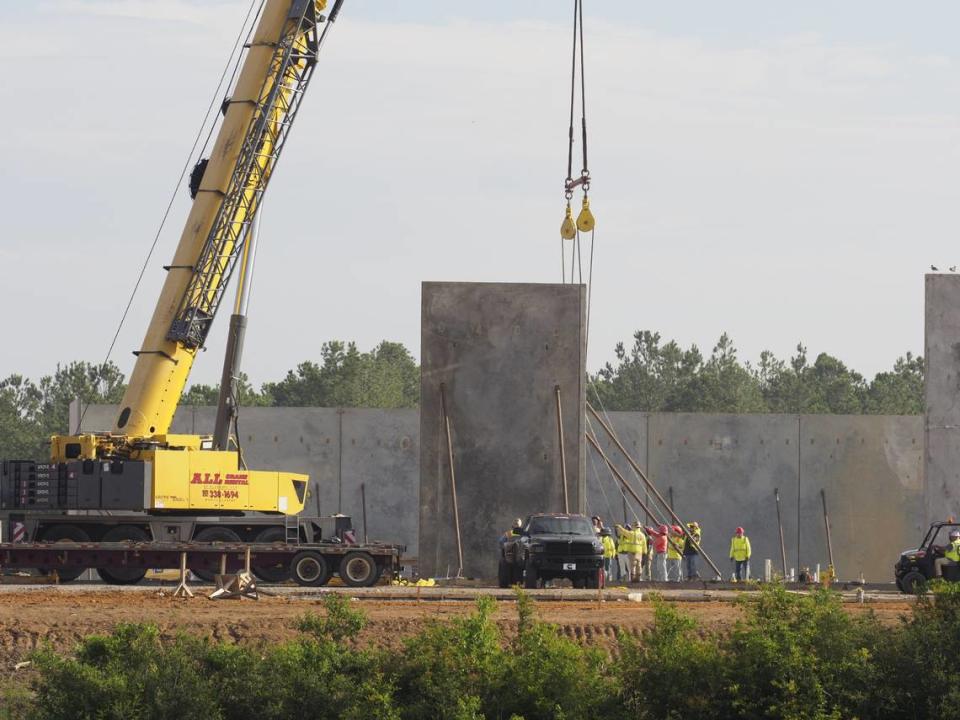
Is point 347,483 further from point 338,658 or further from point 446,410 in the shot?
point 338,658

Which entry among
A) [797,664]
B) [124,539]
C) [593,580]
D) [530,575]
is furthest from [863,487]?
[797,664]

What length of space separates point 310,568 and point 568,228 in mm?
8531

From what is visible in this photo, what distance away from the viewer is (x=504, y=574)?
1232 inches

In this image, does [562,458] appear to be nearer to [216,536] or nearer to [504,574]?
[504,574]

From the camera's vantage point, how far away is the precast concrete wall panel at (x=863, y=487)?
43031 millimetres

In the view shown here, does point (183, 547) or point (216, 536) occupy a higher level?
point (216, 536)

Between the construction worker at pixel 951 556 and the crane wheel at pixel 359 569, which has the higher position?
the construction worker at pixel 951 556

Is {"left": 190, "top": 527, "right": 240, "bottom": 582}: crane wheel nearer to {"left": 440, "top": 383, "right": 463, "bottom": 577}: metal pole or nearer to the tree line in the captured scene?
{"left": 440, "top": 383, "right": 463, "bottom": 577}: metal pole

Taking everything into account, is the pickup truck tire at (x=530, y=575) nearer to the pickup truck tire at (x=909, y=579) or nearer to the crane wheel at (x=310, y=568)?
the crane wheel at (x=310, y=568)

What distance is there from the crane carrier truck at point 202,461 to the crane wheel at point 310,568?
0.02 meters

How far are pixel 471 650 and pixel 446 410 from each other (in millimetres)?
16890

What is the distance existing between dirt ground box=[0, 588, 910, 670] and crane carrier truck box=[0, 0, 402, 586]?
315cm

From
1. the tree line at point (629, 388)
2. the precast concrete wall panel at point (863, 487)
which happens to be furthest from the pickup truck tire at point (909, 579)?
the tree line at point (629, 388)

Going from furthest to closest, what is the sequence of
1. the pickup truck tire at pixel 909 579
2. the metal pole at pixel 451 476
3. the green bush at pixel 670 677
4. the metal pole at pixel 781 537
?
the metal pole at pixel 781 537 → the metal pole at pixel 451 476 → the pickup truck tire at pixel 909 579 → the green bush at pixel 670 677
